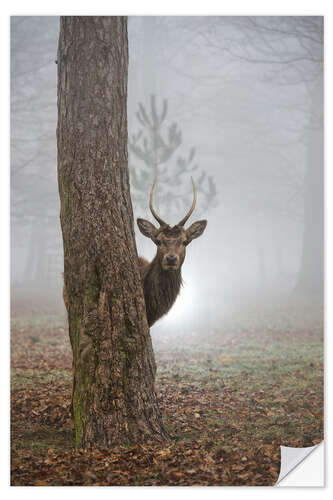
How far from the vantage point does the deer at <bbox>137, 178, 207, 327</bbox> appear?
4.25m

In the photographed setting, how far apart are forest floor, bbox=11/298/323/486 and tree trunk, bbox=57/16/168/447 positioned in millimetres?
222

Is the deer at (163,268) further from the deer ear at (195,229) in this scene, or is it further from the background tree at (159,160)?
the background tree at (159,160)

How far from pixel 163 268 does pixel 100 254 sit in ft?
3.66

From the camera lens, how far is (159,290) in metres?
4.41

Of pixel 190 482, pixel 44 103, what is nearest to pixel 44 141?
pixel 44 103

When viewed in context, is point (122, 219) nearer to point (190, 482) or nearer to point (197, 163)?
point (190, 482)

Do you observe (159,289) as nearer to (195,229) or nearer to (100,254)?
(195,229)

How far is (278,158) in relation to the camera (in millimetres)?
8445

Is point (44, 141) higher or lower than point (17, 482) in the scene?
higher

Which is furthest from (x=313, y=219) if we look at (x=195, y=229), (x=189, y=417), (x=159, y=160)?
(x=189, y=417)

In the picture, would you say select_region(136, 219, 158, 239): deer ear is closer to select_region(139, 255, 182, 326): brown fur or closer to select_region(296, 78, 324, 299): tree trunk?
select_region(139, 255, 182, 326): brown fur
